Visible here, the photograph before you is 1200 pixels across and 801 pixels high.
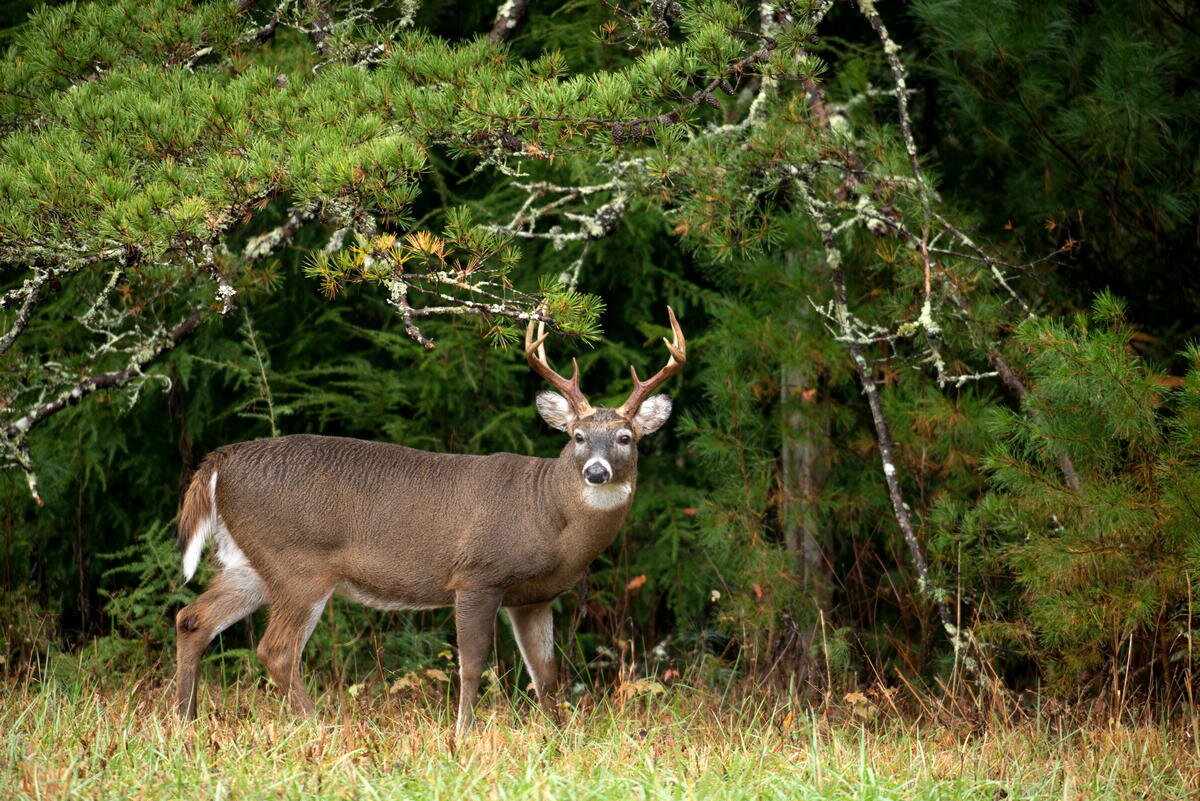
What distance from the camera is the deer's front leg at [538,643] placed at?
5555 mm

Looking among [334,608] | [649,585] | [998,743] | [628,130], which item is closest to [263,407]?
[334,608]

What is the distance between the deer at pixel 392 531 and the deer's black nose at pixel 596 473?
0.10 meters

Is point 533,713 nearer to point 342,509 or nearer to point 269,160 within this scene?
point 342,509

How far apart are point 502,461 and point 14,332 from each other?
1908 millimetres

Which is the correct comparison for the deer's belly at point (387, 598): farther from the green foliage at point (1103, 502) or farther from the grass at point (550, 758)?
the green foliage at point (1103, 502)

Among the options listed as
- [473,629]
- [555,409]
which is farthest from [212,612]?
[555,409]

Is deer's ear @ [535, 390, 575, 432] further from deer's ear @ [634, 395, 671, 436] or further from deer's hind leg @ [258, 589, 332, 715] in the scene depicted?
deer's hind leg @ [258, 589, 332, 715]

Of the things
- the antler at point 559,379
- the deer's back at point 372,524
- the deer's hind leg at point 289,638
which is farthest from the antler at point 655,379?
the deer's hind leg at point 289,638

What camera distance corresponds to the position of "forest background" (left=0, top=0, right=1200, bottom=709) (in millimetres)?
4414

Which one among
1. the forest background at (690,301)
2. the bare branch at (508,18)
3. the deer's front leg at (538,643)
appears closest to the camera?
the forest background at (690,301)

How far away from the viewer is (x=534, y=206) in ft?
23.2

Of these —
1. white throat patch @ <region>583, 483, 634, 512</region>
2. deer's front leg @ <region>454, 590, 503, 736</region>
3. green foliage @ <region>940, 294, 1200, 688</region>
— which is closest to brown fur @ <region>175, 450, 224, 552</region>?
deer's front leg @ <region>454, 590, 503, 736</region>

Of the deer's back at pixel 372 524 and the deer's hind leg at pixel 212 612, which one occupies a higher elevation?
the deer's back at pixel 372 524

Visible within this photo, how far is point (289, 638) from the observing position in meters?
5.25
